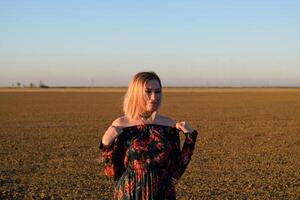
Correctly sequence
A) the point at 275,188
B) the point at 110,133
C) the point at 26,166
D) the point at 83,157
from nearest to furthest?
the point at 110,133
the point at 275,188
the point at 26,166
the point at 83,157

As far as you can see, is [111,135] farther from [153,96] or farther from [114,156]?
[153,96]

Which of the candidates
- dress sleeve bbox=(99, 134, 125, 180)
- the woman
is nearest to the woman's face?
the woman

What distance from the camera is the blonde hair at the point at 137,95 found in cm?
288

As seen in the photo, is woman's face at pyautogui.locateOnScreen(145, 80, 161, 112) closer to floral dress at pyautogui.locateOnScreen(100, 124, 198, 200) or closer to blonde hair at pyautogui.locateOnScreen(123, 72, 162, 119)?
blonde hair at pyautogui.locateOnScreen(123, 72, 162, 119)

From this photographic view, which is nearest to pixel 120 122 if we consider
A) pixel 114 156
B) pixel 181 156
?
pixel 114 156

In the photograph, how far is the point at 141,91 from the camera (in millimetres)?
2875

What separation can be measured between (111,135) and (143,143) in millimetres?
202

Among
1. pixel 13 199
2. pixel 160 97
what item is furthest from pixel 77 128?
pixel 160 97

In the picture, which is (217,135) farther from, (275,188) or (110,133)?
(110,133)

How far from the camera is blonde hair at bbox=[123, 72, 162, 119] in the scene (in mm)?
2881

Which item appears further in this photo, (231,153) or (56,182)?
(231,153)

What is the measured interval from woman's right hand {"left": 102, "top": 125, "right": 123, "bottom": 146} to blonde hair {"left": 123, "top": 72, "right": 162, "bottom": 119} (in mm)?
120

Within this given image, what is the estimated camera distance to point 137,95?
9.46ft

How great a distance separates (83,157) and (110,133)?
1013cm
